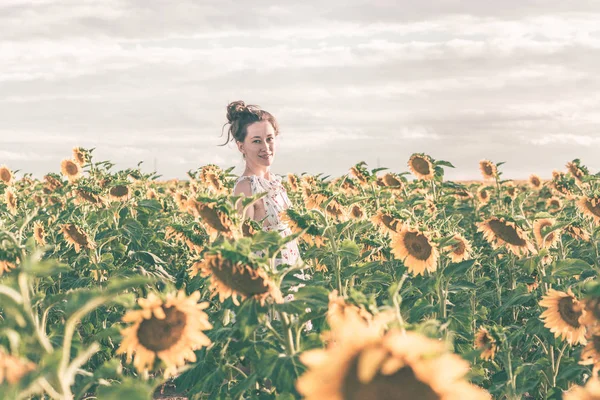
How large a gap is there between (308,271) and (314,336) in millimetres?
3688

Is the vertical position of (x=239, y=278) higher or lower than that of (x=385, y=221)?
higher

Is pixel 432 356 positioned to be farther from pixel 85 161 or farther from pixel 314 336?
pixel 85 161

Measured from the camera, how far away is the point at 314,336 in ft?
10.6

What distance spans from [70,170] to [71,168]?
0.15ft

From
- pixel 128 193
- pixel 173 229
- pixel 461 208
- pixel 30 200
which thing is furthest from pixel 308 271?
pixel 30 200

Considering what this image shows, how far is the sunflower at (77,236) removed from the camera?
6466mm

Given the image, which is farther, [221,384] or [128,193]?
[128,193]

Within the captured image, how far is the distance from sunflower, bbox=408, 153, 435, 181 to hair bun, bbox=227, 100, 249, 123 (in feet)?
10.6

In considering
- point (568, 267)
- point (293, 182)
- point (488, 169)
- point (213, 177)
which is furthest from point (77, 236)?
point (488, 169)

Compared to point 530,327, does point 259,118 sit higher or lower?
higher

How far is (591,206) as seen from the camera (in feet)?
23.7

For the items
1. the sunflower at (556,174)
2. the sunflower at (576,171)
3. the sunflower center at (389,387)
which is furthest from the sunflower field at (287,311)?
the sunflower at (556,174)

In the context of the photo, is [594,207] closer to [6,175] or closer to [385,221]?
[385,221]

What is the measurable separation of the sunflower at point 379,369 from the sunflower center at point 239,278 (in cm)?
157
